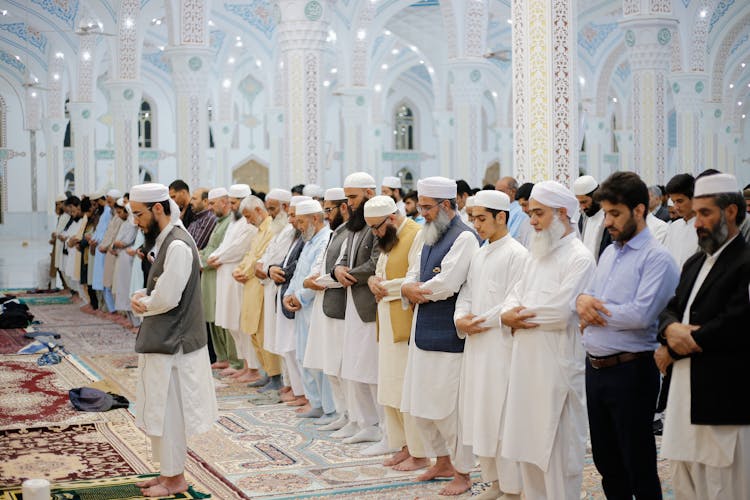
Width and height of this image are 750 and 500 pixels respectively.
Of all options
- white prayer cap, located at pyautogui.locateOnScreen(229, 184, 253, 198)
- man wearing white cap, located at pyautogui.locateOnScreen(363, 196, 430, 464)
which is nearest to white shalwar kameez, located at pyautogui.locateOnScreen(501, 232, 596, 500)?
man wearing white cap, located at pyautogui.locateOnScreen(363, 196, 430, 464)

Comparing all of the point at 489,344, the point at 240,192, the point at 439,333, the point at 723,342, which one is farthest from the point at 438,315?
the point at 240,192

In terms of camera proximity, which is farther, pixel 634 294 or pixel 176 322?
pixel 176 322

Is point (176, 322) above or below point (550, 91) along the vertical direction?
below

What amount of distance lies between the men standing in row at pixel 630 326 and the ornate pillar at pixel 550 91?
265 centimetres

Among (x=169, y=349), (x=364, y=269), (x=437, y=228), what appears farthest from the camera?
(x=364, y=269)

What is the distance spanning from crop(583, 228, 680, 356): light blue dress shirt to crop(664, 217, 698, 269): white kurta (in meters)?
1.64

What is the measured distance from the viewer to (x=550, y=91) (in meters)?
5.45

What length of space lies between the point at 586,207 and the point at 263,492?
2.24 m

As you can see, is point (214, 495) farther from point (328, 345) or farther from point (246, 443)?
point (328, 345)

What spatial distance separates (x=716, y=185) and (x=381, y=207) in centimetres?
180

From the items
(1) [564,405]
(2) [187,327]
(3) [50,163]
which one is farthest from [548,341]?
(3) [50,163]

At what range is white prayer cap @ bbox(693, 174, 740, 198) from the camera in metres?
2.54

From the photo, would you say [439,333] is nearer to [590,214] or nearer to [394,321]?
[394,321]

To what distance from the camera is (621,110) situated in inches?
865
